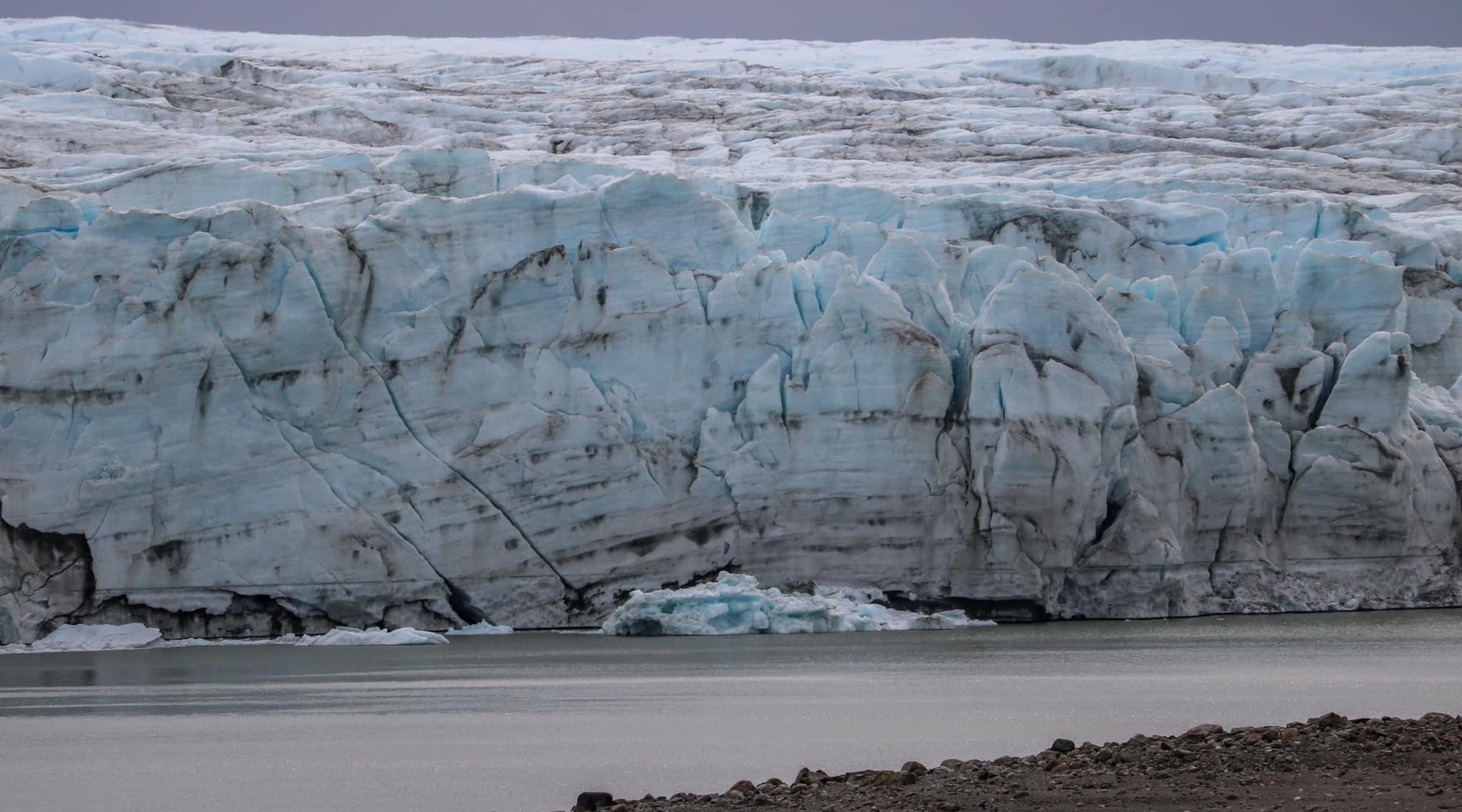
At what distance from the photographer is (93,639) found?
16500 millimetres

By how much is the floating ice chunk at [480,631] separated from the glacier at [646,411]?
0.33 feet

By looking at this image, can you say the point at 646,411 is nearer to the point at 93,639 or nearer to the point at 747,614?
the point at 747,614

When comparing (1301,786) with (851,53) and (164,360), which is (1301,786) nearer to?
(164,360)

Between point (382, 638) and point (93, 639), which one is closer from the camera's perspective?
point (93, 639)

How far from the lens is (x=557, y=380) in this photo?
1745 cm

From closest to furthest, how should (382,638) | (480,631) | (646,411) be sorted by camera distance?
1. (382,638)
2. (480,631)
3. (646,411)

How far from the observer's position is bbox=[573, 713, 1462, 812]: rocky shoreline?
691 centimetres

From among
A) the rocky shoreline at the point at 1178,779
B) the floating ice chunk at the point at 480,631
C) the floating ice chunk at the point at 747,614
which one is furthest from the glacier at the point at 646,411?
the rocky shoreline at the point at 1178,779

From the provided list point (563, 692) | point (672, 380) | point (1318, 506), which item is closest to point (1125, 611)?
point (1318, 506)

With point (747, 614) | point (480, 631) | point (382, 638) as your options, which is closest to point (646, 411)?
point (747, 614)

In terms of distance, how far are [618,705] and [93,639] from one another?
268 inches

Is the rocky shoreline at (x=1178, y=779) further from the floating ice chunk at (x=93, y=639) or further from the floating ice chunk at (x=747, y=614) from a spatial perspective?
the floating ice chunk at (x=93, y=639)

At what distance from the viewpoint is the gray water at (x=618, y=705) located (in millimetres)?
9203

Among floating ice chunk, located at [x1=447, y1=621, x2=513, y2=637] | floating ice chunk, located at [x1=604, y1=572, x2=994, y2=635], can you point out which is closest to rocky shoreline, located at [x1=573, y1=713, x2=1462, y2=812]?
floating ice chunk, located at [x1=604, y1=572, x2=994, y2=635]
